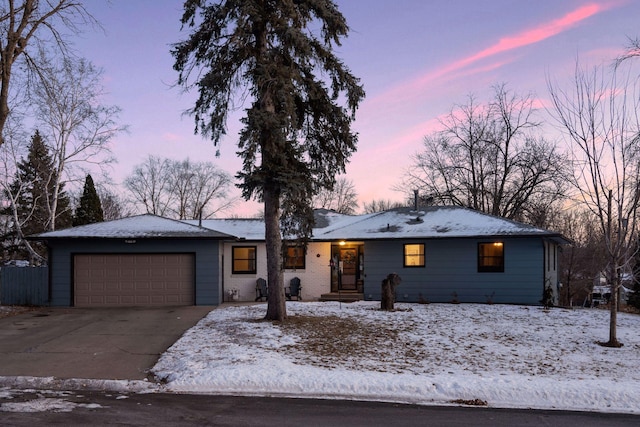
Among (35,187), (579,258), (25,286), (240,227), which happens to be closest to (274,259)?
(240,227)

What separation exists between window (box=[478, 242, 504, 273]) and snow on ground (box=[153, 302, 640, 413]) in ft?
10.3

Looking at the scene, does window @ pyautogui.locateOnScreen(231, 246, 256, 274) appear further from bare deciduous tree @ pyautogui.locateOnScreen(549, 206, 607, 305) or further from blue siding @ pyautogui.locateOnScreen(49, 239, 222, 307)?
bare deciduous tree @ pyautogui.locateOnScreen(549, 206, 607, 305)

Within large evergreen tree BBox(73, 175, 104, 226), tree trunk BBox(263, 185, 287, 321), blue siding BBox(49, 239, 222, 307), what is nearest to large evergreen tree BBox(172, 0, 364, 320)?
tree trunk BBox(263, 185, 287, 321)

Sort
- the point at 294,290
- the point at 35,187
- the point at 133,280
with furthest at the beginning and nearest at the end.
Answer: the point at 35,187, the point at 294,290, the point at 133,280

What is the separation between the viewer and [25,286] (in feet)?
62.2

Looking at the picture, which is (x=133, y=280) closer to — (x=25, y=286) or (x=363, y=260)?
(x=25, y=286)

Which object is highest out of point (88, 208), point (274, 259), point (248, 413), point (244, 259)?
point (88, 208)

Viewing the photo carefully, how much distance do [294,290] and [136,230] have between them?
6.90 metres

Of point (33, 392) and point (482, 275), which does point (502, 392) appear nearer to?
point (33, 392)

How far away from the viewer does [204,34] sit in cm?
1446

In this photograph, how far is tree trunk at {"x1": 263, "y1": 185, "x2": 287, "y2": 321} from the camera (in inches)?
551

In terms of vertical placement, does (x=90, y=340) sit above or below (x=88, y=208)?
below

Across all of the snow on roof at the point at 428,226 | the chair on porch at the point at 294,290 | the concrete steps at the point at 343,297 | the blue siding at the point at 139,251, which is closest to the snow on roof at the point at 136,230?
the blue siding at the point at 139,251

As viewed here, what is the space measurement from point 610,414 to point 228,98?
38.4 ft
